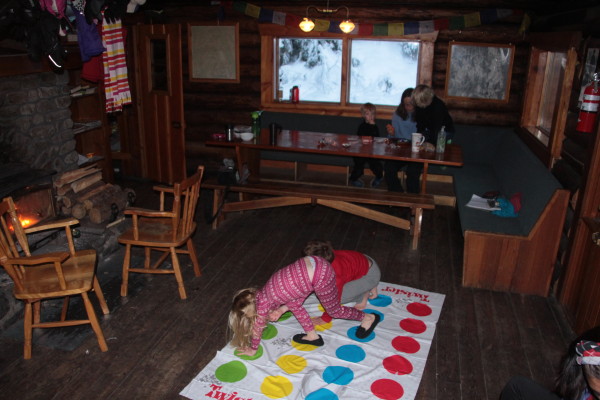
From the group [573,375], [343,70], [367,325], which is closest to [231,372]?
[367,325]

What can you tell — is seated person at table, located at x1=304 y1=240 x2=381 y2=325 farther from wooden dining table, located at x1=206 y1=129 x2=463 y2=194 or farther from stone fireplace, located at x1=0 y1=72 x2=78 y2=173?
stone fireplace, located at x1=0 y1=72 x2=78 y2=173

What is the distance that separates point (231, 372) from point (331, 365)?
694 millimetres

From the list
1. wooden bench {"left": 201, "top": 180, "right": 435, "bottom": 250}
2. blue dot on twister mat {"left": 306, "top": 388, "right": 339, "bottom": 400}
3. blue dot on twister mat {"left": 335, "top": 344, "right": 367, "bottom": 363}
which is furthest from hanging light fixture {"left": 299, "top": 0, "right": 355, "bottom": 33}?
blue dot on twister mat {"left": 306, "top": 388, "right": 339, "bottom": 400}

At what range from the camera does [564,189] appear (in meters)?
4.37

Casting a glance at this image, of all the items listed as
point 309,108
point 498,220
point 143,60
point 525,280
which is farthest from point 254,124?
point 525,280

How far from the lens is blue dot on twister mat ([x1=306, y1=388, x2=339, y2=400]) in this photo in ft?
10.9

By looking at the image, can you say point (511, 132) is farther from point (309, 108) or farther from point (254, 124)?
point (254, 124)

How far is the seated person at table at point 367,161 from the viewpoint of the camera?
6.71 meters

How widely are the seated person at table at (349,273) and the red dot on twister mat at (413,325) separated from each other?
0.35m

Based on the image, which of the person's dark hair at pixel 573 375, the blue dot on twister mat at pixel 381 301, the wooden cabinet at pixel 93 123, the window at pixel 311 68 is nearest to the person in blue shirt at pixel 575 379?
the person's dark hair at pixel 573 375

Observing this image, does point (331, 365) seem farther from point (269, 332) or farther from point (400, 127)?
point (400, 127)

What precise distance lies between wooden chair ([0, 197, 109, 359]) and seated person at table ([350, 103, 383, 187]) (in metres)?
3.90

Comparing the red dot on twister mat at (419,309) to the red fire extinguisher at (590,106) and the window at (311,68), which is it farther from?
the window at (311,68)

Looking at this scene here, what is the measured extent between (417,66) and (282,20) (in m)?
2.00
